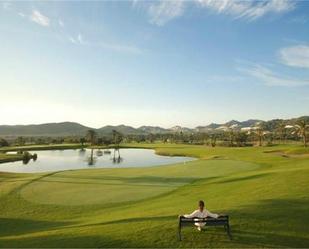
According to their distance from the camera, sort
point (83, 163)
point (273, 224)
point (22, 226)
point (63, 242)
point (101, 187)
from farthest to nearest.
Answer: point (83, 163) → point (101, 187) → point (22, 226) → point (273, 224) → point (63, 242)

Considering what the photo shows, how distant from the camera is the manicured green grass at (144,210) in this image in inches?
610

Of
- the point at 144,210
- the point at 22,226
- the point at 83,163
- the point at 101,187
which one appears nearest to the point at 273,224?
the point at 144,210

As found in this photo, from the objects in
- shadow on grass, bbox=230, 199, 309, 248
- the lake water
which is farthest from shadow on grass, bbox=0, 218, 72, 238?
the lake water

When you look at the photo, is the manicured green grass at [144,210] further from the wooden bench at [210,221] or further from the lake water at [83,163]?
the lake water at [83,163]

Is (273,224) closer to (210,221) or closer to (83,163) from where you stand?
(210,221)

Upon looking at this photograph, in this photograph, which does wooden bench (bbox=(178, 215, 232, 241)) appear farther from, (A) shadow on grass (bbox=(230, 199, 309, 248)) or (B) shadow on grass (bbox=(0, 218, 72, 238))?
(B) shadow on grass (bbox=(0, 218, 72, 238))

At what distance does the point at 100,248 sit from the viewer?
47.7 feet

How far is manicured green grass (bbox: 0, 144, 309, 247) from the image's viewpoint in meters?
15.5

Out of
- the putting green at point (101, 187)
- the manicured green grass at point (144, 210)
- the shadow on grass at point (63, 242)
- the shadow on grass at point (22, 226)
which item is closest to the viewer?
the shadow on grass at point (63, 242)

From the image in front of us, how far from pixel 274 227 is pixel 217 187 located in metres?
14.0

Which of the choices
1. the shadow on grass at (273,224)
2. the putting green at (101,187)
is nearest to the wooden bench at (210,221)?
the shadow on grass at (273,224)

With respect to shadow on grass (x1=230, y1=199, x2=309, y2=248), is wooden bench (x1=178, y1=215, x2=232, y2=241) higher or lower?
higher

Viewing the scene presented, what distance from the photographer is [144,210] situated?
76.8ft

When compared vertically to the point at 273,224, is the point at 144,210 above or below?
below
